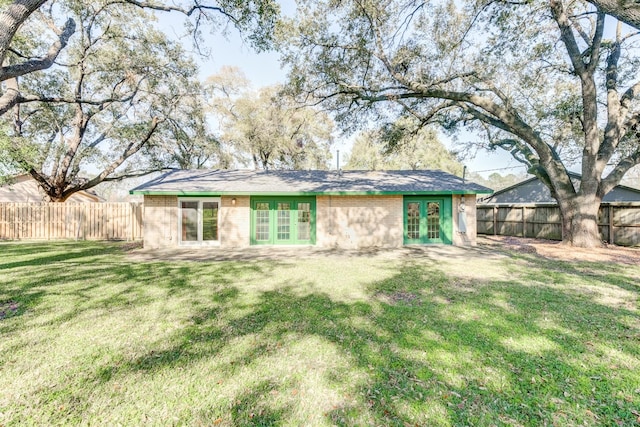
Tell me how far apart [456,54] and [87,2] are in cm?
1407

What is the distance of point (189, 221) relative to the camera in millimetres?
11250

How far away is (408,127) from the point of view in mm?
13375

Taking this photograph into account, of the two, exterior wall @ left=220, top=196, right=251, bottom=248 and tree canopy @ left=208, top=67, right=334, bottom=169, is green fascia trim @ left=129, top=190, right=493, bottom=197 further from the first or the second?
tree canopy @ left=208, top=67, right=334, bottom=169

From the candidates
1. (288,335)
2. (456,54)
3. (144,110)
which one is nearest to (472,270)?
(288,335)

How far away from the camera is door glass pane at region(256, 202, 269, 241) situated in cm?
1158

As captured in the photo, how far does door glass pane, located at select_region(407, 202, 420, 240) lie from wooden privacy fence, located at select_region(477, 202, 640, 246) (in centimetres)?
650

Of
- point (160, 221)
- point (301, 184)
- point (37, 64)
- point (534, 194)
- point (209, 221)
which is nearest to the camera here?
point (37, 64)

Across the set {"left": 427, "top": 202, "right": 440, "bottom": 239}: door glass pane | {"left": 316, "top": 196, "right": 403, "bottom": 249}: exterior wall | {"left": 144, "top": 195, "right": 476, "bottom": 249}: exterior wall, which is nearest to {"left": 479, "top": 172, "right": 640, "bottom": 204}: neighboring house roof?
{"left": 427, "top": 202, "right": 440, "bottom": 239}: door glass pane

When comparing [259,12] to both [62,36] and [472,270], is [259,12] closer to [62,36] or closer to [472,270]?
[62,36]

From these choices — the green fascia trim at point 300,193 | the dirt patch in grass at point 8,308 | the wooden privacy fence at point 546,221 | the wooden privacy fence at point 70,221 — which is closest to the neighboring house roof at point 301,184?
the green fascia trim at point 300,193

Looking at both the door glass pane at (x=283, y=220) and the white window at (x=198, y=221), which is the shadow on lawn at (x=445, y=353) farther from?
the white window at (x=198, y=221)

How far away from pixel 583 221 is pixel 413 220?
580cm

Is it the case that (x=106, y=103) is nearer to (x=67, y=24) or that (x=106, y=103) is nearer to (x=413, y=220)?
(x=67, y=24)

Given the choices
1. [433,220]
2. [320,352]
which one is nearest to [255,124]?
[433,220]
